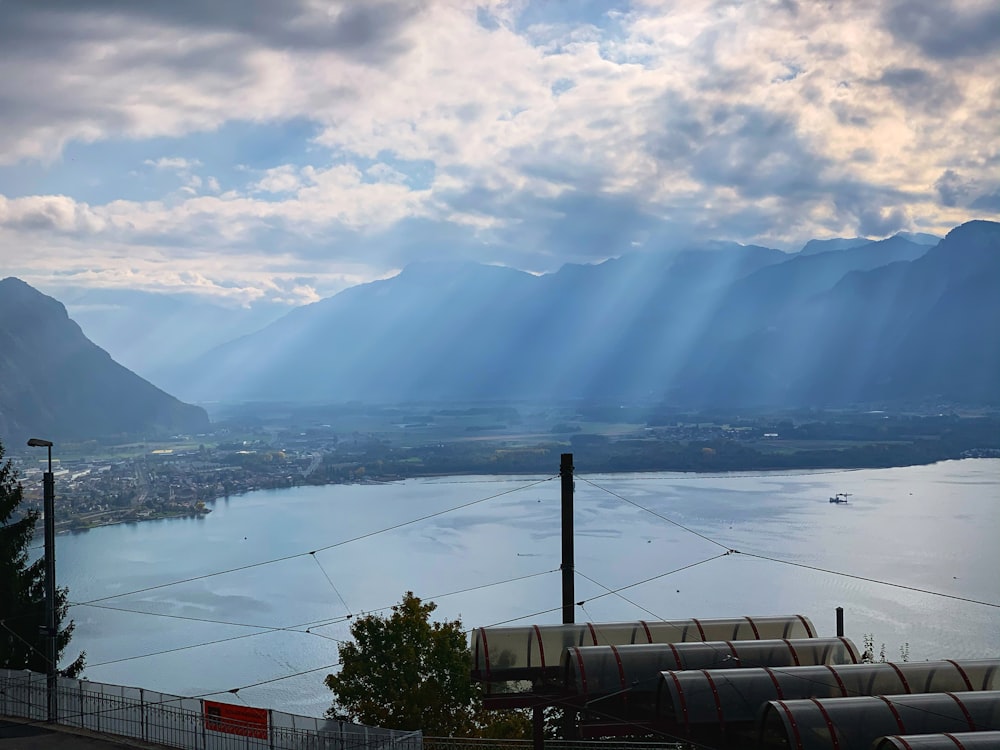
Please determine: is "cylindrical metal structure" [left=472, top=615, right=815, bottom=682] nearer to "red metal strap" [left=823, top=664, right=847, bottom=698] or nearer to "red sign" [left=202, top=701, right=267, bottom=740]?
"red metal strap" [left=823, top=664, right=847, bottom=698]

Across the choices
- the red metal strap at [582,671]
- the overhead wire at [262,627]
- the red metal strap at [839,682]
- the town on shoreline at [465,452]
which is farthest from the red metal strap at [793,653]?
the town on shoreline at [465,452]

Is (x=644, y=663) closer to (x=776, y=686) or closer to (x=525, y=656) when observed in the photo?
(x=776, y=686)

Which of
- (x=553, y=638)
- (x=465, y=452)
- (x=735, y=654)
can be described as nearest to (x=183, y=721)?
(x=553, y=638)

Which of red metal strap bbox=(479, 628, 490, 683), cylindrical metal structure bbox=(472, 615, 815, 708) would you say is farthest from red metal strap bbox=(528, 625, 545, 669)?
red metal strap bbox=(479, 628, 490, 683)

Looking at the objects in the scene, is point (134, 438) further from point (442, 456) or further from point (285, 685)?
point (285, 685)

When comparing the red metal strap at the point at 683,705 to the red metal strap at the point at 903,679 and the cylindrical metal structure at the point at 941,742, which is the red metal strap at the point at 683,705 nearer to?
the cylindrical metal structure at the point at 941,742
